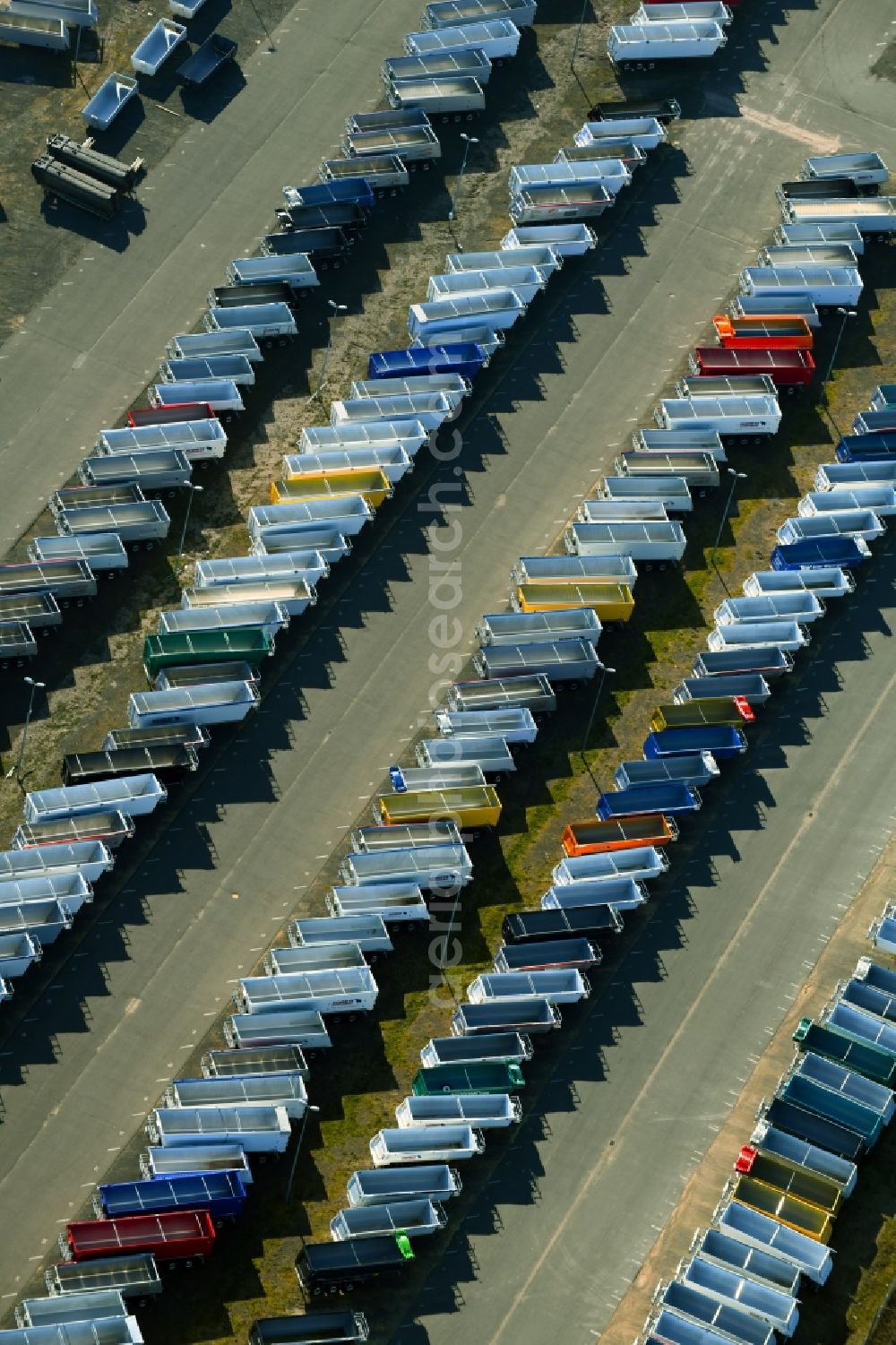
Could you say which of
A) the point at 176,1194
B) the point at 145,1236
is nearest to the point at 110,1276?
the point at 145,1236

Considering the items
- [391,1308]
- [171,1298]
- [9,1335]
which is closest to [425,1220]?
[391,1308]

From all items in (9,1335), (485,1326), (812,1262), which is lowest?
(9,1335)

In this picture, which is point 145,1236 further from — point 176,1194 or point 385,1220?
point 385,1220

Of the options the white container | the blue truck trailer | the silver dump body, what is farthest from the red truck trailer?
the white container

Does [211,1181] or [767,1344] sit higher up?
[767,1344]

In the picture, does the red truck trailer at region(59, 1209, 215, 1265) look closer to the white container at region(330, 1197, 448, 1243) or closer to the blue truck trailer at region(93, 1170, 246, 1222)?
the blue truck trailer at region(93, 1170, 246, 1222)

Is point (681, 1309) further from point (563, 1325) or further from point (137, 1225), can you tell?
point (137, 1225)

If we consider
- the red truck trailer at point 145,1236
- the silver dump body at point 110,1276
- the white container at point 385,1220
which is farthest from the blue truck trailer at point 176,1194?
the white container at point 385,1220
